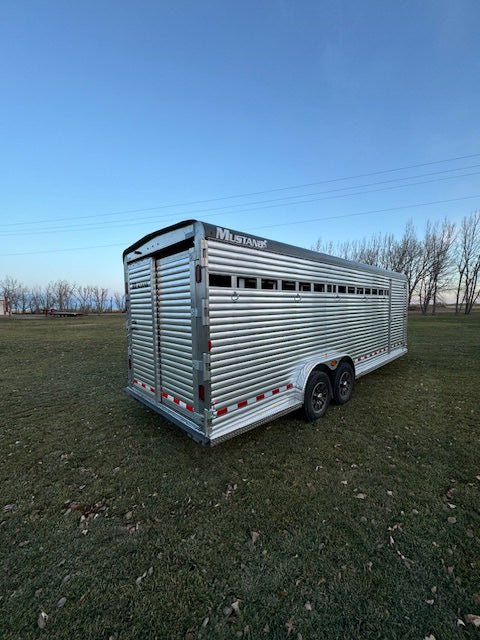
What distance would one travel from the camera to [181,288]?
3727 mm

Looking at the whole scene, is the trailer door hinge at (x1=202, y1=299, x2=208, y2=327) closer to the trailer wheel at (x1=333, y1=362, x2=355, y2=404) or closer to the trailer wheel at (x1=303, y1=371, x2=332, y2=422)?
the trailer wheel at (x1=303, y1=371, x2=332, y2=422)

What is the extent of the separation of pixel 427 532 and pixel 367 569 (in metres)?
0.86

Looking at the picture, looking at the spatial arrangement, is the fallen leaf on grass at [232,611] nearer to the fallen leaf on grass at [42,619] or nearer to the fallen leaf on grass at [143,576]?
the fallen leaf on grass at [143,576]

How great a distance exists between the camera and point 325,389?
5371 millimetres

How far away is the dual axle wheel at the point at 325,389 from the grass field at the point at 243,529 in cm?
31

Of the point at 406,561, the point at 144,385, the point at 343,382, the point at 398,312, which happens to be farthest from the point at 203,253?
the point at 398,312

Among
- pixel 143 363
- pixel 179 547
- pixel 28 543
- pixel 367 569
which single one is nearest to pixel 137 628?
pixel 179 547

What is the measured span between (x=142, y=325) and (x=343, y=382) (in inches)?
173

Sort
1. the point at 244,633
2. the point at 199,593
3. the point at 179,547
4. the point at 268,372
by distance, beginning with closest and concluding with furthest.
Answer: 1. the point at 244,633
2. the point at 199,593
3. the point at 179,547
4. the point at 268,372

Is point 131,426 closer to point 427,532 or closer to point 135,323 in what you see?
point 135,323

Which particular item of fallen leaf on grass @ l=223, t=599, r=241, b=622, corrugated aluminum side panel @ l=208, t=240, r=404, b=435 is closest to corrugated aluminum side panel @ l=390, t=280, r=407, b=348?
corrugated aluminum side panel @ l=208, t=240, r=404, b=435

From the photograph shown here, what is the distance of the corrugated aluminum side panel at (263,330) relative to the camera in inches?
140

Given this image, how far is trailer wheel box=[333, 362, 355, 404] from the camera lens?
5719 mm

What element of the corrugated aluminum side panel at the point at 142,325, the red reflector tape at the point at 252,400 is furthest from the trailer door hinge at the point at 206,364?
the corrugated aluminum side panel at the point at 142,325
